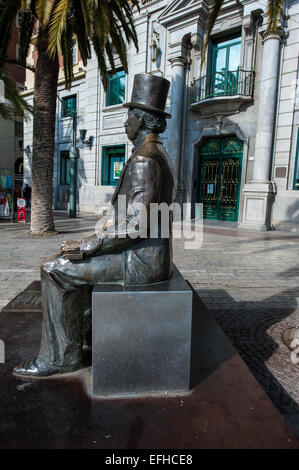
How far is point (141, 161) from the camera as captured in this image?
2.00 m

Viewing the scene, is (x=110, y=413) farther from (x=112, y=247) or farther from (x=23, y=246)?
(x=23, y=246)

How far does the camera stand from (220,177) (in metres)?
14.9

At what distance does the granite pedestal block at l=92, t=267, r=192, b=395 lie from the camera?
196cm

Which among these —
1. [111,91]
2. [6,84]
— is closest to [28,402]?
[6,84]

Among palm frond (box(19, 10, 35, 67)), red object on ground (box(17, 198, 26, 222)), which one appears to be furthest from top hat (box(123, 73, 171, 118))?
red object on ground (box(17, 198, 26, 222))

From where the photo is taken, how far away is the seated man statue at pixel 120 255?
2.02m

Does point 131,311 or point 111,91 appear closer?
point 131,311

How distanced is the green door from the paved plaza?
4743 mm

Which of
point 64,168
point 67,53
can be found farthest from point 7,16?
→ point 64,168

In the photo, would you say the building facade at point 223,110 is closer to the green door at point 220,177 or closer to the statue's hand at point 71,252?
the green door at point 220,177

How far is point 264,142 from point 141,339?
1222 centimetres

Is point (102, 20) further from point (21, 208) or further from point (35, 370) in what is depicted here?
point (21, 208)
